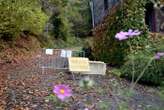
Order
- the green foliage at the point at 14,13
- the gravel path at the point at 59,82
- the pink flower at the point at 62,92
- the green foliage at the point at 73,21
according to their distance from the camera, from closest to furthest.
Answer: the pink flower at the point at 62,92 → the gravel path at the point at 59,82 → the green foliage at the point at 14,13 → the green foliage at the point at 73,21

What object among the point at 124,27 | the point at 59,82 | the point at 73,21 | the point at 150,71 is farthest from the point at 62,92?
the point at 73,21

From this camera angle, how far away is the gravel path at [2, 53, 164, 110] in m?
8.14

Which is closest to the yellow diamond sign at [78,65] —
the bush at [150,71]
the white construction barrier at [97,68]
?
the white construction barrier at [97,68]

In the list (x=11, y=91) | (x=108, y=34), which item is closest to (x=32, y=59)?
(x=108, y=34)

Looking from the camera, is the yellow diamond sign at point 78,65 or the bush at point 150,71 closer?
the bush at point 150,71

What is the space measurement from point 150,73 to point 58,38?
64.7ft

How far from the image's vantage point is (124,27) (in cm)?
1552

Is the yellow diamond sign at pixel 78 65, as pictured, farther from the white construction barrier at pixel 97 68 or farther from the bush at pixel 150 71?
the bush at pixel 150 71

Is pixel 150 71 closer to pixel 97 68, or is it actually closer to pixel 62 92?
pixel 97 68

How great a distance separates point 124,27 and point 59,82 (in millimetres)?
5060

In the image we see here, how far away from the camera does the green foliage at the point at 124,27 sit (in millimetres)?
15305

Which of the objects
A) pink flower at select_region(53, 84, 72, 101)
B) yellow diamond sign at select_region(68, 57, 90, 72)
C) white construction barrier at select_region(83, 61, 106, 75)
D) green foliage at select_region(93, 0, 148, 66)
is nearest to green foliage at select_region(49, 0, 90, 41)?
green foliage at select_region(93, 0, 148, 66)

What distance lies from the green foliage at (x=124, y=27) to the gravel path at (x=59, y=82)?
8.83 ft

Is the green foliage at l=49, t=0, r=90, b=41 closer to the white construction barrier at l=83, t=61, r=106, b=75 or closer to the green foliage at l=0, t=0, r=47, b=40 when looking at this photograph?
the green foliage at l=0, t=0, r=47, b=40
